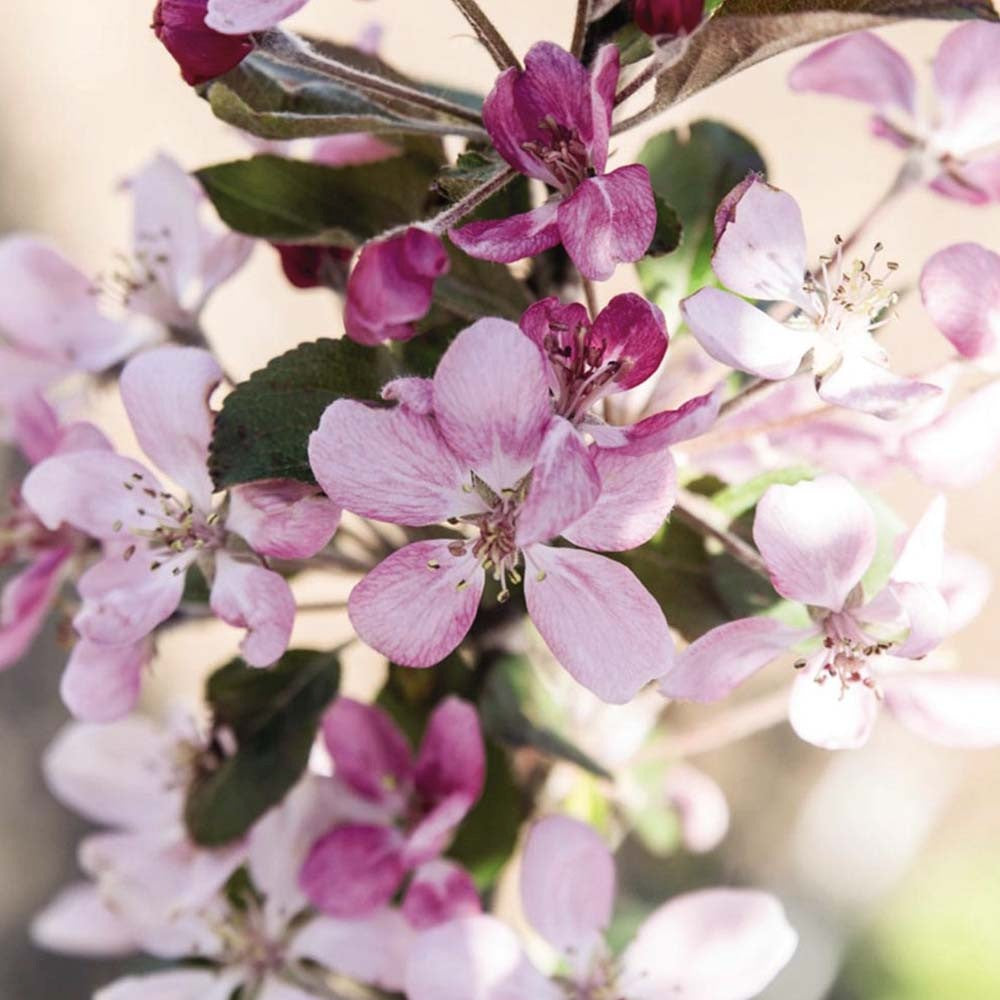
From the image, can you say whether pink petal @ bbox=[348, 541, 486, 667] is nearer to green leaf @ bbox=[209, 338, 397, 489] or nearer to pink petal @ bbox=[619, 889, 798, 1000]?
green leaf @ bbox=[209, 338, 397, 489]

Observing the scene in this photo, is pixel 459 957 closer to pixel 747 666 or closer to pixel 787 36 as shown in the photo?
pixel 747 666

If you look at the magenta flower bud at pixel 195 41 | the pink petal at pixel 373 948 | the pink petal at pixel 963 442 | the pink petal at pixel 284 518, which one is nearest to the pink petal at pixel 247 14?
the magenta flower bud at pixel 195 41

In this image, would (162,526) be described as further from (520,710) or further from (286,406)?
(520,710)

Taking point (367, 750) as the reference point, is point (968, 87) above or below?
above

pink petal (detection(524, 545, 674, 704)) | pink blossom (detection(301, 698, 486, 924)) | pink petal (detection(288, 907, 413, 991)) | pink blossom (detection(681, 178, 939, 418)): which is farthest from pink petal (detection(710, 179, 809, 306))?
pink petal (detection(288, 907, 413, 991))

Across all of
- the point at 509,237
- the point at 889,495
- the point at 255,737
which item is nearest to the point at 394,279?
the point at 509,237

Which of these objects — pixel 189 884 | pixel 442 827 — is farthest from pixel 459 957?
pixel 189 884

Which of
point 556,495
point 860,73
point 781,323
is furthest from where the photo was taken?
point 860,73

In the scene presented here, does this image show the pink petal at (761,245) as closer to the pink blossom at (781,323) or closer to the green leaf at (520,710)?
the pink blossom at (781,323)
